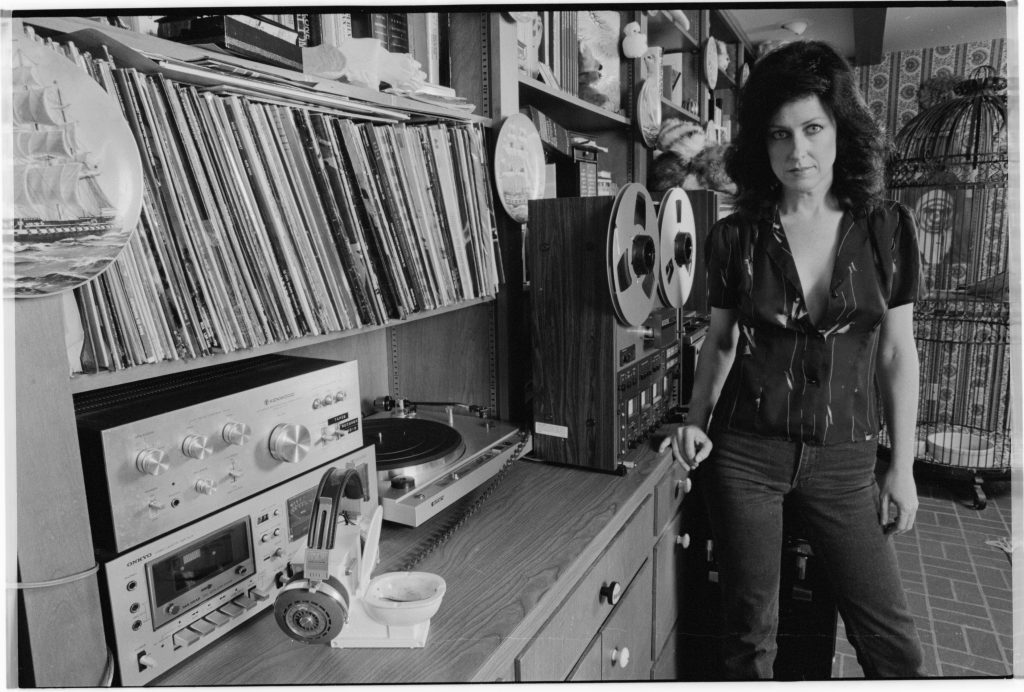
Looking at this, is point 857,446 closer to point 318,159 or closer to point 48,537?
point 318,159

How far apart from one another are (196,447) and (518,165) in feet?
3.20

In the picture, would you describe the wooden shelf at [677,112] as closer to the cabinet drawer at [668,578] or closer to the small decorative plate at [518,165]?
the small decorative plate at [518,165]

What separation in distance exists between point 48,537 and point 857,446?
108cm

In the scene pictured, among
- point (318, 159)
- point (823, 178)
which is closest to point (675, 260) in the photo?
point (823, 178)

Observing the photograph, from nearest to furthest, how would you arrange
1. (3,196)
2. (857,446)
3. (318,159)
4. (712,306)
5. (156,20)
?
(3,196) → (156,20) → (318,159) → (857,446) → (712,306)

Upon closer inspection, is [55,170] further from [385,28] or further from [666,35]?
[666,35]

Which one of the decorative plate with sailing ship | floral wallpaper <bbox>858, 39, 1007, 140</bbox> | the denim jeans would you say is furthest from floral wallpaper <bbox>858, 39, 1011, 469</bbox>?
the decorative plate with sailing ship

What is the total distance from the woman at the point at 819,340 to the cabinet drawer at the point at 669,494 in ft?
0.83

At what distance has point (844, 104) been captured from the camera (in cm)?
97

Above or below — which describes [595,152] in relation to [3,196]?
above

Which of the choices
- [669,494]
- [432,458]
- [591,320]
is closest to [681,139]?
[591,320]

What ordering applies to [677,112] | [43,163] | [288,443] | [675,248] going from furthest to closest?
[677,112] → [675,248] → [288,443] → [43,163]

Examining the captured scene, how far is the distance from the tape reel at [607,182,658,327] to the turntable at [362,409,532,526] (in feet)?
1.17

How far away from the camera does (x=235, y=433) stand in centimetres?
76
